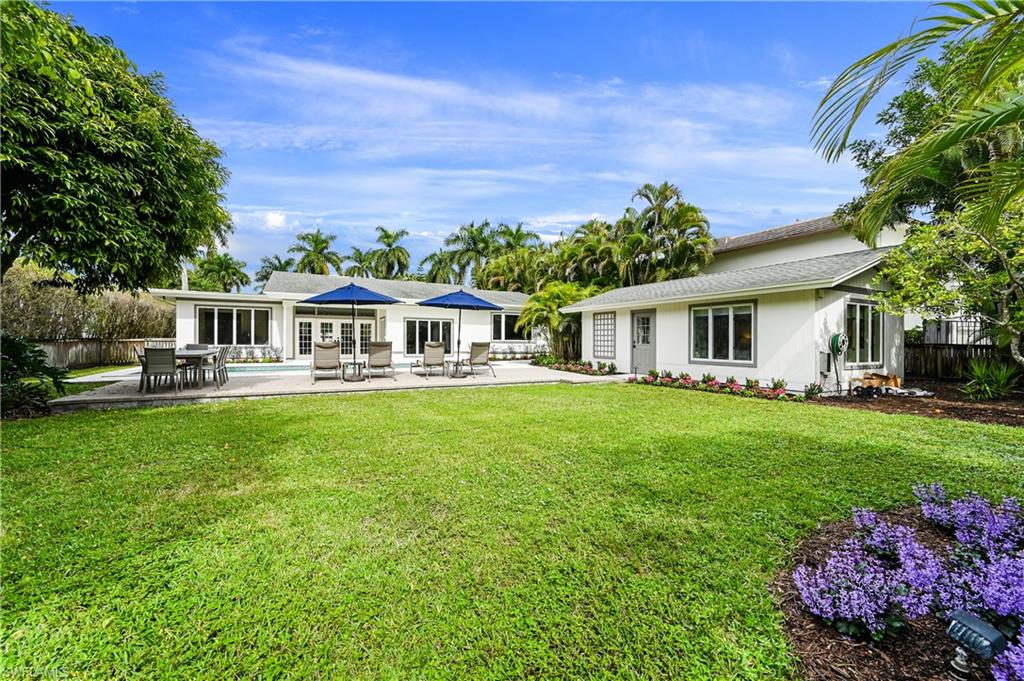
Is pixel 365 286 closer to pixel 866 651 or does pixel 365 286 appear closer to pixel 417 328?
pixel 417 328

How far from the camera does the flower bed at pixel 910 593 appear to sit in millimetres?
2148

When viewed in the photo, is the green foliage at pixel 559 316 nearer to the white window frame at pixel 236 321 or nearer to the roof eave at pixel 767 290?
the roof eave at pixel 767 290

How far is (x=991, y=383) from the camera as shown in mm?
10359

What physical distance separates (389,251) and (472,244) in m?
8.62

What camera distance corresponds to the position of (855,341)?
431 inches

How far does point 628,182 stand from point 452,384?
1771cm

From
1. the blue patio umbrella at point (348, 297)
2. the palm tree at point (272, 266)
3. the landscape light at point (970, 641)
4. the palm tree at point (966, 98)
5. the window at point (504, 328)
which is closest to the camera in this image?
the landscape light at point (970, 641)

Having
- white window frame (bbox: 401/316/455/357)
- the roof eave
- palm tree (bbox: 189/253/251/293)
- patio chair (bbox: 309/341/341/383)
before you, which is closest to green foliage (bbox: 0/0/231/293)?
patio chair (bbox: 309/341/341/383)

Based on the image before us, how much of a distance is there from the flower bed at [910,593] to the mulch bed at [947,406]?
272 inches

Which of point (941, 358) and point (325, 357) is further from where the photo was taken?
point (941, 358)

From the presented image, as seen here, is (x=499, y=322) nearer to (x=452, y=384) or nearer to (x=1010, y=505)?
(x=452, y=384)

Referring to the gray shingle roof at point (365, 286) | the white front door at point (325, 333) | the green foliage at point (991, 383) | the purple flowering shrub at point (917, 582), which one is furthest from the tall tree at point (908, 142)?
the white front door at point (325, 333)

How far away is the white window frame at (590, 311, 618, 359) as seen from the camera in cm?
1645

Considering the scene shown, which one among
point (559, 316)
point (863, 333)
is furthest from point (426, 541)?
point (559, 316)
